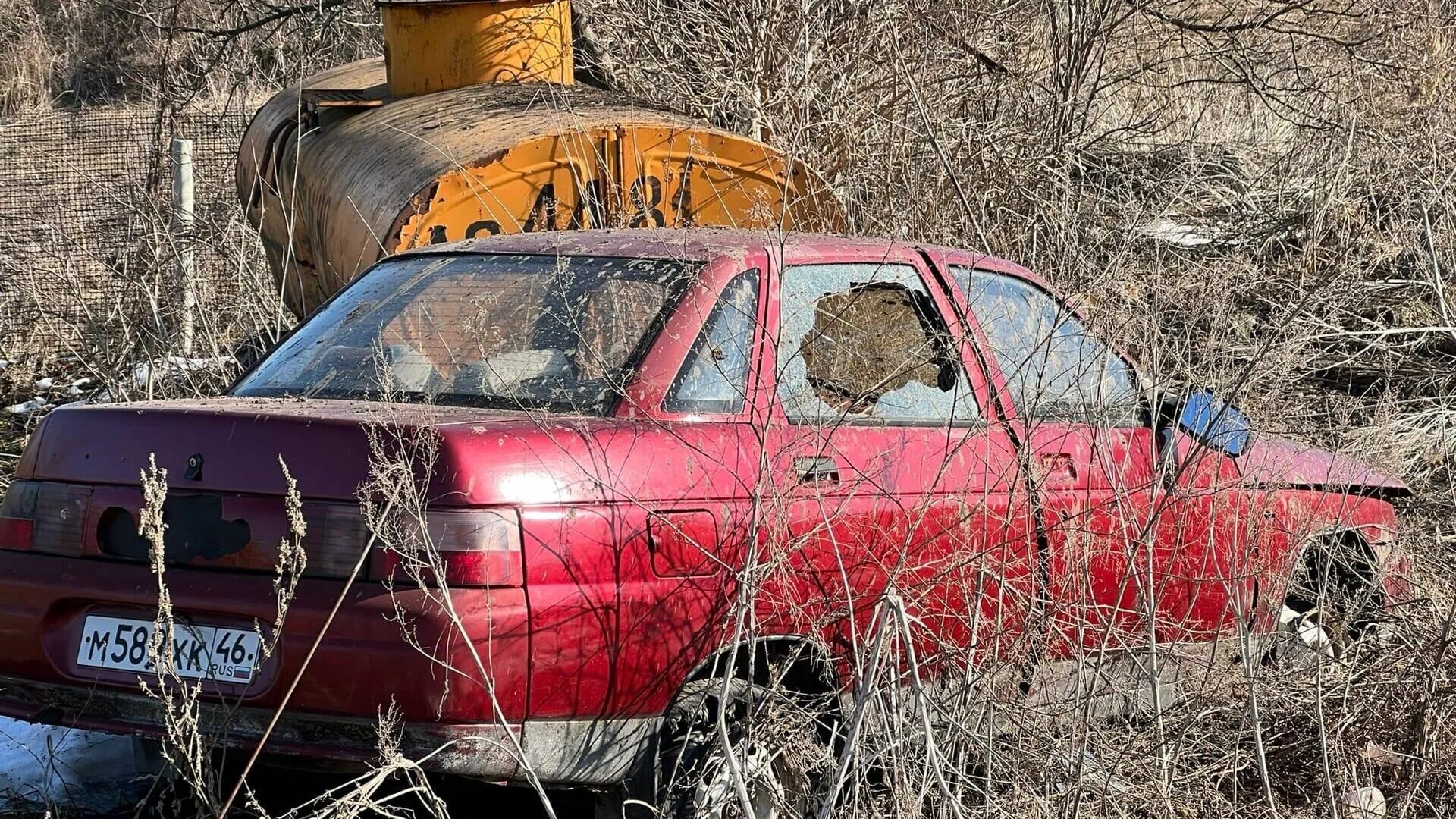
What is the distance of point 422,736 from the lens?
10.3 feet

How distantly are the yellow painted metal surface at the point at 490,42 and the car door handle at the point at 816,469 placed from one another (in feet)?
17.8

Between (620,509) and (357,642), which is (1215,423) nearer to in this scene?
(620,509)

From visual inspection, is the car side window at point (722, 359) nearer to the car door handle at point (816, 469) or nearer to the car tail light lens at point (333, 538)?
the car door handle at point (816, 469)

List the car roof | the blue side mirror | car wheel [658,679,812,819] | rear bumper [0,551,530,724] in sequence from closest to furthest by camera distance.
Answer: rear bumper [0,551,530,724], car wheel [658,679,812,819], the blue side mirror, the car roof

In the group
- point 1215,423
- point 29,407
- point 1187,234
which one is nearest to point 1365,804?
point 1215,423

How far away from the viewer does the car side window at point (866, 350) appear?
3.84 m

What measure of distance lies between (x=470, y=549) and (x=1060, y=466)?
1814mm

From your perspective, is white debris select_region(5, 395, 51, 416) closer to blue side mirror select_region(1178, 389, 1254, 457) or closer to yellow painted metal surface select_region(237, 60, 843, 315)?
yellow painted metal surface select_region(237, 60, 843, 315)

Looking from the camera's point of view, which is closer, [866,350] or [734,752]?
[734,752]

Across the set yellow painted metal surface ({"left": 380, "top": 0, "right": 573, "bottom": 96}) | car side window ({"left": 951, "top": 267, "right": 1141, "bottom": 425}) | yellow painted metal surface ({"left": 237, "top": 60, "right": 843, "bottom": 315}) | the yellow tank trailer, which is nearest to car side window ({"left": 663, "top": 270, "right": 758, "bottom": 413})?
car side window ({"left": 951, "top": 267, "right": 1141, "bottom": 425})

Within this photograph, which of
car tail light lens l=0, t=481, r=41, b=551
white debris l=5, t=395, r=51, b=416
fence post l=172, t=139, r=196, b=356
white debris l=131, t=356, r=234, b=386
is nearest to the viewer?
car tail light lens l=0, t=481, r=41, b=551

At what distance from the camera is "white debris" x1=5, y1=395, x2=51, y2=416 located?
8656 mm

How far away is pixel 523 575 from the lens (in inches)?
125

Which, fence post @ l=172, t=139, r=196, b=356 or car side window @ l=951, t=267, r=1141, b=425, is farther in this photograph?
fence post @ l=172, t=139, r=196, b=356
